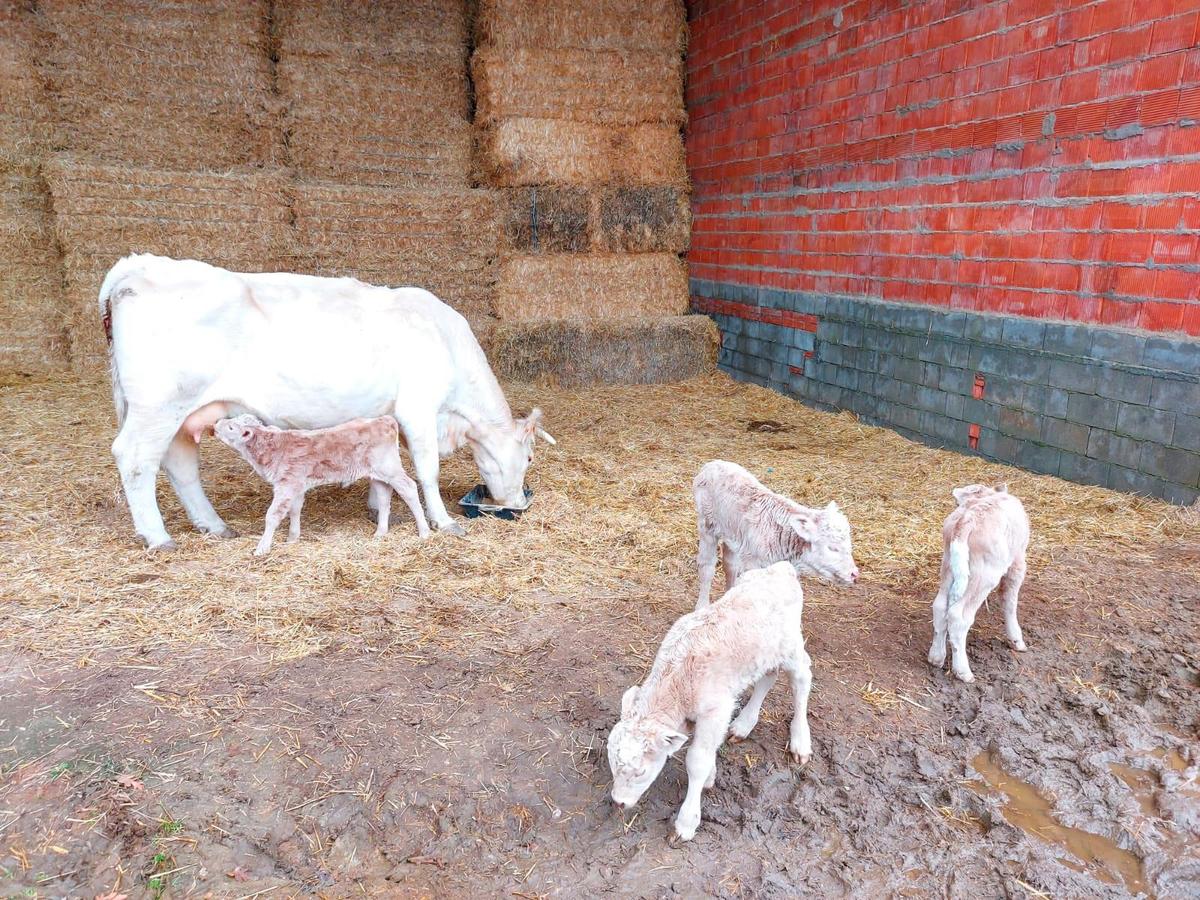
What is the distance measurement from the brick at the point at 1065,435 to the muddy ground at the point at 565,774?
2522mm

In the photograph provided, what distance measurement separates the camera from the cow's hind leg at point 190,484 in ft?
18.5

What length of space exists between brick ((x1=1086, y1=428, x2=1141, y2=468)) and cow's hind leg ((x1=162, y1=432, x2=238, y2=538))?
6.63 m

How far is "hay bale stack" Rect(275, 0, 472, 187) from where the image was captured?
984cm

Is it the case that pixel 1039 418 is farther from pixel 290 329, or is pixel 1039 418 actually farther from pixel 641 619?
pixel 290 329

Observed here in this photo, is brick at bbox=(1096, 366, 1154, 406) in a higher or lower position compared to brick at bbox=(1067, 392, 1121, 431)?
higher

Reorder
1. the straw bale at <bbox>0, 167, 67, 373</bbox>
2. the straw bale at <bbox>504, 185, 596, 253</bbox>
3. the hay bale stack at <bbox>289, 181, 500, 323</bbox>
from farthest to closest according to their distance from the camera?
1. the straw bale at <bbox>504, 185, 596, 253</bbox>
2. the hay bale stack at <bbox>289, 181, 500, 323</bbox>
3. the straw bale at <bbox>0, 167, 67, 373</bbox>

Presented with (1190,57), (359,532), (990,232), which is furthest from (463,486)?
(1190,57)

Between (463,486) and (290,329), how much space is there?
2.07 meters

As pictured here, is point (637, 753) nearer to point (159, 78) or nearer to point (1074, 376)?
point (1074, 376)

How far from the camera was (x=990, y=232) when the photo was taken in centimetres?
720

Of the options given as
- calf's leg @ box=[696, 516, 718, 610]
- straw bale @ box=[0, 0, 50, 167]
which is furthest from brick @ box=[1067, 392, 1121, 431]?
straw bale @ box=[0, 0, 50, 167]

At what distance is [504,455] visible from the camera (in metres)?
6.23

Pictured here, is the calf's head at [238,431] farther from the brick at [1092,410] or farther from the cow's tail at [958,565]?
the brick at [1092,410]

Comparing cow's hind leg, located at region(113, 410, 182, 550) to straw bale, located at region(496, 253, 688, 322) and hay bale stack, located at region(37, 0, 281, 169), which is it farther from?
straw bale, located at region(496, 253, 688, 322)
